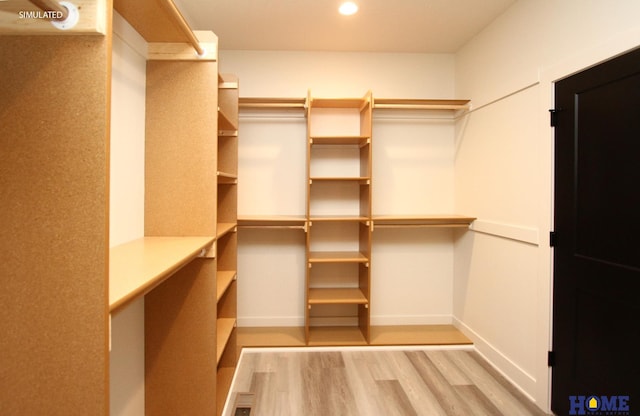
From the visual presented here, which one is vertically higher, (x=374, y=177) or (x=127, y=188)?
(x=374, y=177)

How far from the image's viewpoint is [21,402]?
778 millimetres

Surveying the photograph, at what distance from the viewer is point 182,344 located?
1792 millimetres

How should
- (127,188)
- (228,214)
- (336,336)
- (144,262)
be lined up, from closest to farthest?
(144,262), (127,188), (228,214), (336,336)

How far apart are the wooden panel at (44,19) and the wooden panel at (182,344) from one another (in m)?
1.26

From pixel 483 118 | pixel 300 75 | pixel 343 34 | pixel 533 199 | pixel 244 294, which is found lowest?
pixel 244 294

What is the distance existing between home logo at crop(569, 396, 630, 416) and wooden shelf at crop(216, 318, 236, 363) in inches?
82.6

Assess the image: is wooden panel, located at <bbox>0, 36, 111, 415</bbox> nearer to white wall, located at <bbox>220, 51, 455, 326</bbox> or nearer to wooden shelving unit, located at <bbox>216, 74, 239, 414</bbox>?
wooden shelving unit, located at <bbox>216, 74, 239, 414</bbox>

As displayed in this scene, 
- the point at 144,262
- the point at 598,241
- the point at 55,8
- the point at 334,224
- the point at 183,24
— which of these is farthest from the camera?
the point at 334,224

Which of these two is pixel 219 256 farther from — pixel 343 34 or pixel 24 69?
pixel 343 34

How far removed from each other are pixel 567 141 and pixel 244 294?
2866 millimetres

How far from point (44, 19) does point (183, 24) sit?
0.79 m

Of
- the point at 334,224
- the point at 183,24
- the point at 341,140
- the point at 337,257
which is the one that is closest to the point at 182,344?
the point at 337,257

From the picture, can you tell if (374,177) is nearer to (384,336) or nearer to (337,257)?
(337,257)

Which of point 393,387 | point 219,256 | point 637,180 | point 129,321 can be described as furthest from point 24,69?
point 393,387
